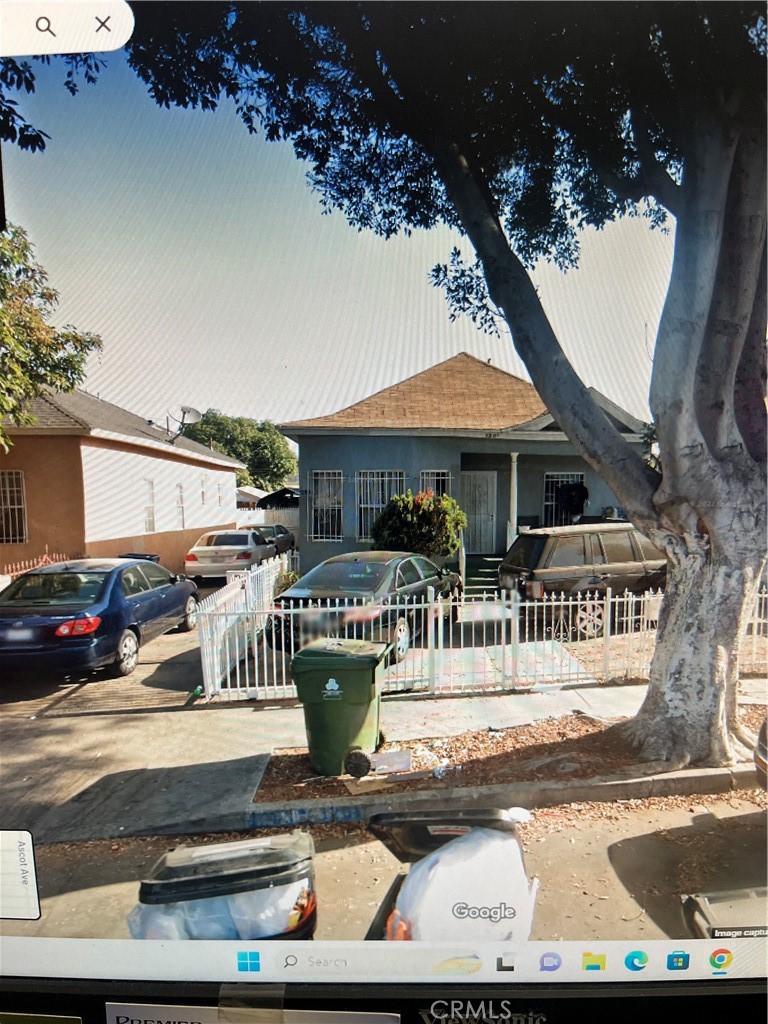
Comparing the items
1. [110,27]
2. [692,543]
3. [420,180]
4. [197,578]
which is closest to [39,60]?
[110,27]

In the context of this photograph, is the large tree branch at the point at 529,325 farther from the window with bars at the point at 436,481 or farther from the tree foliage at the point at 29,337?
the tree foliage at the point at 29,337

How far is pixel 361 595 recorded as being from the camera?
2.15 meters

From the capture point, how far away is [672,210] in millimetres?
1483

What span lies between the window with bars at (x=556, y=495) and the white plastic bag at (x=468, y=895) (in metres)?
1.32

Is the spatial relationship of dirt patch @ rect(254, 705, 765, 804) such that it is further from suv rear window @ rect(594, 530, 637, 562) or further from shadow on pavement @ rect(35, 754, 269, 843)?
suv rear window @ rect(594, 530, 637, 562)

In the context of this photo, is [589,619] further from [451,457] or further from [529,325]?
[529,325]

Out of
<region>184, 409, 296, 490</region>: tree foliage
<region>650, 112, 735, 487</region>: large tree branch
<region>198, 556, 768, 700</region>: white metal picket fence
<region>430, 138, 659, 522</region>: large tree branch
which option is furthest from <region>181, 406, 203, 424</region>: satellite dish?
<region>650, 112, 735, 487</region>: large tree branch

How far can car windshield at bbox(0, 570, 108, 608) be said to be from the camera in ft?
5.53

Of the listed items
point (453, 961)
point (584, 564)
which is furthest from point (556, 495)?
point (453, 961)

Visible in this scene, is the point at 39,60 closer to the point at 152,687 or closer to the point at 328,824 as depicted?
the point at 152,687

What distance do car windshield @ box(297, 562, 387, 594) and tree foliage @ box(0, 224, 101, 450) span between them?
1155mm

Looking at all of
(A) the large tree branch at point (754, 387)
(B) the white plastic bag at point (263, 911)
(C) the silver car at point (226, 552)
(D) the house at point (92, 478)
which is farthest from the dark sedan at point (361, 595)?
(A) the large tree branch at point (754, 387)

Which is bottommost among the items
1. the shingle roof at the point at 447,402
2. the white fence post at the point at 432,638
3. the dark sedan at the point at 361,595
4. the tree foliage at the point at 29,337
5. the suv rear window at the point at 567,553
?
the white fence post at the point at 432,638

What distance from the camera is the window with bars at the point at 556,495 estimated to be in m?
2.09
